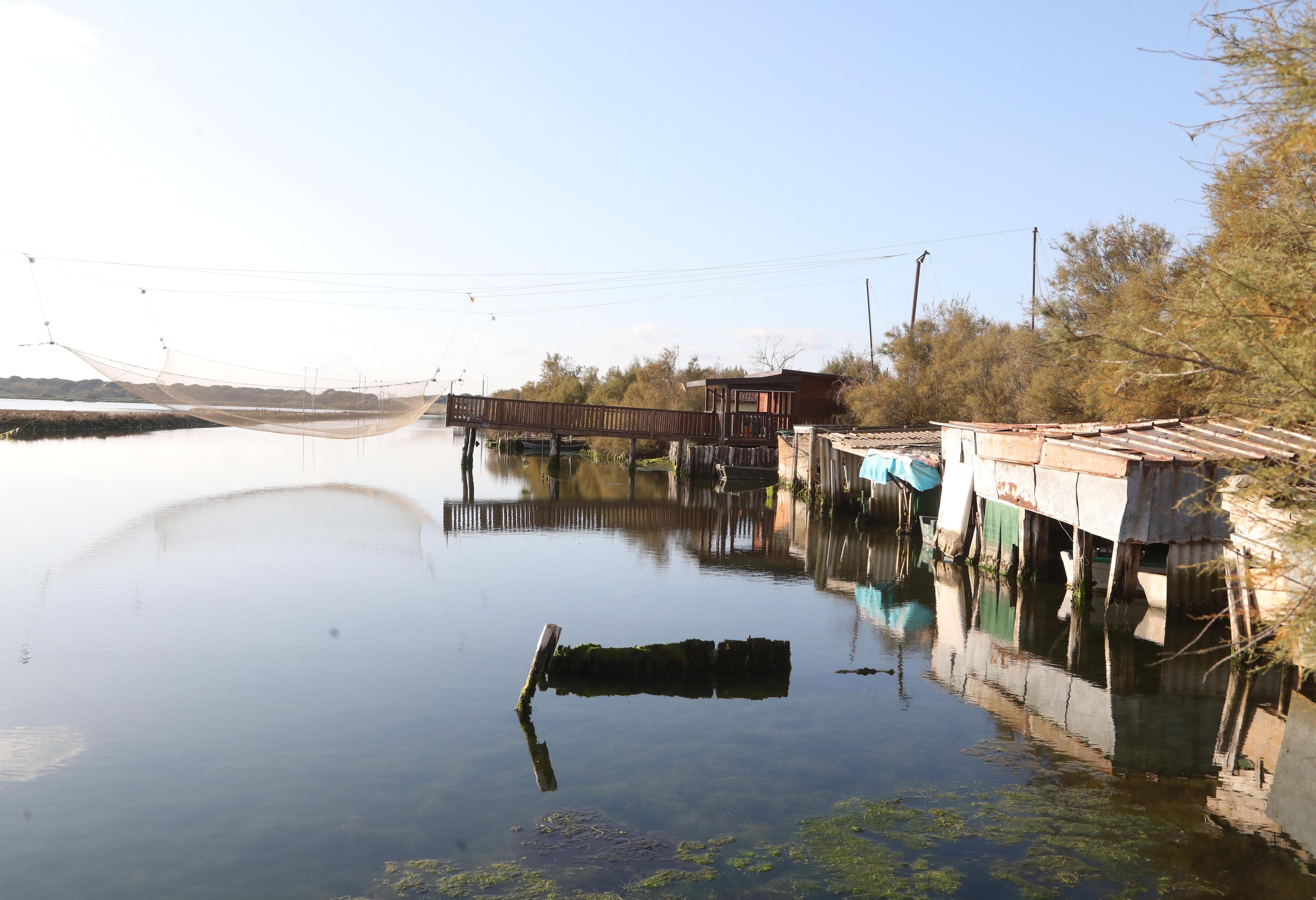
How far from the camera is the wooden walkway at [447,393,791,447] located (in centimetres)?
4250

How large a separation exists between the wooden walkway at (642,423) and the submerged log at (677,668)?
1214 inches

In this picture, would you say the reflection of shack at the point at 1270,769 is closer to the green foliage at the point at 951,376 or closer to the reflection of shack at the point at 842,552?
the reflection of shack at the point at 842,552

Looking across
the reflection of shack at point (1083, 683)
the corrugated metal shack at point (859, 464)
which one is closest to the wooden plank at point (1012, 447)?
the reflection of shack at point (1083, 683)

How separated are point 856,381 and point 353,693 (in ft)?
115

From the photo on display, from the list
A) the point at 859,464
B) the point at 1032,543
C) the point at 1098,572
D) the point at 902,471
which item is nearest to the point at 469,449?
the point at 859,464

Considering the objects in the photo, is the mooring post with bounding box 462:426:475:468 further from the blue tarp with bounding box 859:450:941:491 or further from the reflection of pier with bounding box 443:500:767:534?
the blue tarp with bounding box 859:450:941:491

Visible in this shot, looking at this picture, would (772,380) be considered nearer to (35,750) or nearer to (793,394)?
(793,394)

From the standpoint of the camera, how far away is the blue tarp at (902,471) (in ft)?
75.8

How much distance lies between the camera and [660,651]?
11.5m

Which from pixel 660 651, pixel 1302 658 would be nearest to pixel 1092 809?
pixel 1302 658

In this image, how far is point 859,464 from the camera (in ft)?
98.0

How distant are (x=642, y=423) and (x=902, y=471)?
21243 mm

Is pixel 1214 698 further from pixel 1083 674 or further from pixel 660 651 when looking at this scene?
pixel 660 651

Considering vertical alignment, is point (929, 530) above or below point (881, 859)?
→ above
